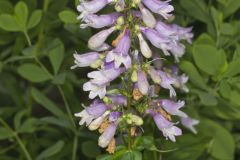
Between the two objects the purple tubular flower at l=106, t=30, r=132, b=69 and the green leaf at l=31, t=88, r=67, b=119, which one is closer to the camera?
the purple tubular flower at l=106, t=30, r=132, b=69

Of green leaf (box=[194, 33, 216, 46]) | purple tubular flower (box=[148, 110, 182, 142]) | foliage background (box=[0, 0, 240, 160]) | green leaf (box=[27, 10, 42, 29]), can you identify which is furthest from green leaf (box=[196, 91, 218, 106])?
green leaf (box=[27, 10, 42, 29])

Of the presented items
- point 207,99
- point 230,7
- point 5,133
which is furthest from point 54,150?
point 230,7

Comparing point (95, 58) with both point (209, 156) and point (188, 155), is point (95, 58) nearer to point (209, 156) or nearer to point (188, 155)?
point (188, 155)

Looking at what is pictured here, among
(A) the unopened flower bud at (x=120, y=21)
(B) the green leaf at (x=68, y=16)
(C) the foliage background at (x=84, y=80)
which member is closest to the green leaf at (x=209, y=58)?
(C) the foliage background at (x=84, y=80)

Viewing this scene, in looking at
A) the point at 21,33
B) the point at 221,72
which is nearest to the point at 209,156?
the point at 221,72

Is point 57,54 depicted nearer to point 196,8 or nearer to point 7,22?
point 7,22

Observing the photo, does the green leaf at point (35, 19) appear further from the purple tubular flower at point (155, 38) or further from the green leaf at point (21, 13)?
the purple tubular flower at point (155, 38)

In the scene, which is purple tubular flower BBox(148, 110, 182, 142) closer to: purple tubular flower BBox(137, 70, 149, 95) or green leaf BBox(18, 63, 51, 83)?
purple tubular flower BBox(137, 70, 149, 95)
